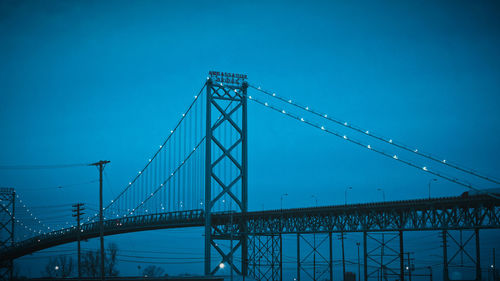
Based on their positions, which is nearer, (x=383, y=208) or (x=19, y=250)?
(x=383, y=208)

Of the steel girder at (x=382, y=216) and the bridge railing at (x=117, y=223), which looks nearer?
the steel girder at (x=382, y=216)

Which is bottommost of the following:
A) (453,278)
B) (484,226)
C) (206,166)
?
(453,278)

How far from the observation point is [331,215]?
55844mm

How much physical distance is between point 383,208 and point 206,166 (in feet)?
75.9

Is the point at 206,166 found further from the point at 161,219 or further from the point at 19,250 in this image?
the point at 19,250

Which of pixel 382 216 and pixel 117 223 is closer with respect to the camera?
pixel 382 216

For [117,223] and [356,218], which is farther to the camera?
[117,223]

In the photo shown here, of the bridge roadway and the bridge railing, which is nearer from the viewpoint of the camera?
the bridge roadway

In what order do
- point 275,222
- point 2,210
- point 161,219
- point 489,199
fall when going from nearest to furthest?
point 489,199
point 275,222
point 161,219
point 2,210

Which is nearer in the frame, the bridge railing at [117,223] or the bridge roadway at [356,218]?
the bridge roadway at [356,218]

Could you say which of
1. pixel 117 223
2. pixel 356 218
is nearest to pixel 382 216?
pixel 356 218

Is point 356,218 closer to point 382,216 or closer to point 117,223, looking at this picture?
point 382,216

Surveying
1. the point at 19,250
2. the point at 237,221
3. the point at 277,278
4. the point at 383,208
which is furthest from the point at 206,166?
the point at 19,250

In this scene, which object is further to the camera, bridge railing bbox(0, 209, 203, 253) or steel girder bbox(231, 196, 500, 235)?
bridge railing bbox(0, 209, 203, 253)
